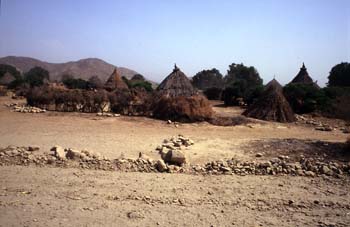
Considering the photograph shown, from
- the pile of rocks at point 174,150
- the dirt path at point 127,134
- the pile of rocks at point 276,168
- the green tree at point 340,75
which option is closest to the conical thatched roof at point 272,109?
the dirt path at point 127,134

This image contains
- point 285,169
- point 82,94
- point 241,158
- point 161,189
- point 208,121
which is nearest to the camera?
point 161,189

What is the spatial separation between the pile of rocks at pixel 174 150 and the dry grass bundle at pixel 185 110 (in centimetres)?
470

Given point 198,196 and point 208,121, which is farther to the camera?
point 208,121

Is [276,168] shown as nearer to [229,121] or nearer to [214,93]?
[229,121]

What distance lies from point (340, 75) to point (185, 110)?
22232mm

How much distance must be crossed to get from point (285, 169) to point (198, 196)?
2.35 m

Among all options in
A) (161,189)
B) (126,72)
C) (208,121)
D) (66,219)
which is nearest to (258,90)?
(208,121)

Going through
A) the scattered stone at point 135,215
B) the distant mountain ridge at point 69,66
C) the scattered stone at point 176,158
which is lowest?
the scattered stone at point 135,215

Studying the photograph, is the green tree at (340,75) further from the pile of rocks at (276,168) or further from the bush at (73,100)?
the pile of rocks at (276,168)

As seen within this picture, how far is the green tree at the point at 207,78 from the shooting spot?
42188mm

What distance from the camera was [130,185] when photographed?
5785 mm

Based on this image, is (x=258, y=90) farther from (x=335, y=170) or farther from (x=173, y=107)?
(x=335, y=170)

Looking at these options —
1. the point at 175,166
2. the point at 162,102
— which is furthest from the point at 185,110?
the point at 175,166

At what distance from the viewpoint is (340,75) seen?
30.3 metres
